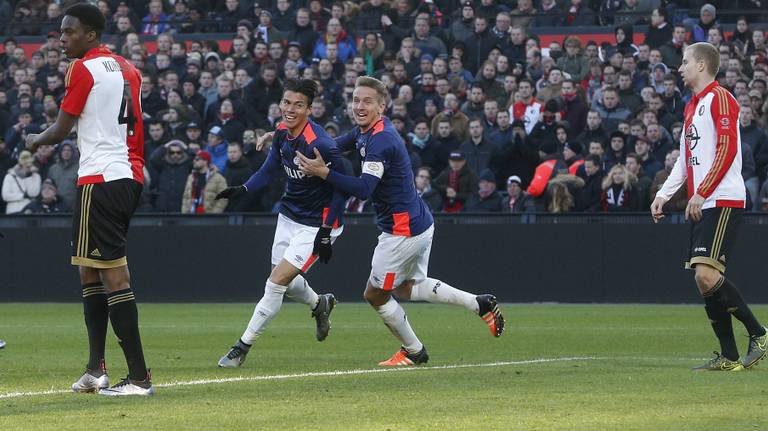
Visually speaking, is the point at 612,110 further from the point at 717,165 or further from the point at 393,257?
the point at 717,165

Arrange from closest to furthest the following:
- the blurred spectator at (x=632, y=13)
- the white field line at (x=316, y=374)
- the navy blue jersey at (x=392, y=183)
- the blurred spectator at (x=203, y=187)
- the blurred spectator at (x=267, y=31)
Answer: the white field line at (x=316, y=374), the navy blue jersey at (x=392, y=183), the blurred spectator at (x=203, y=187), the blurred spectator at (x=632, y=13), the blurred spectator at (x=267, y=31)

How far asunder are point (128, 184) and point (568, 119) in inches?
506

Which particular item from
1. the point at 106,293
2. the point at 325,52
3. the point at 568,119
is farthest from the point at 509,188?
the point at 106,293

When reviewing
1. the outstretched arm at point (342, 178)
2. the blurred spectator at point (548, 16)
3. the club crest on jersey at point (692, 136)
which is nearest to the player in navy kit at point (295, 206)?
the outstretched arm at point (342, 178)

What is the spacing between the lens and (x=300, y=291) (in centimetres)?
A: 1160

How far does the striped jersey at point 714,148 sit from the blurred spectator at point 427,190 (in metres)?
9.61

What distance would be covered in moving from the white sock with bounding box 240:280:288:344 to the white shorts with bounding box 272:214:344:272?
24 cm

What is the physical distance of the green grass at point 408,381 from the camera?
7.16m

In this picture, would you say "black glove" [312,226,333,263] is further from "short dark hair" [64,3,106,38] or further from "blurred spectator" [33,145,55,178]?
"blurred spectator" [33,145,55,178]

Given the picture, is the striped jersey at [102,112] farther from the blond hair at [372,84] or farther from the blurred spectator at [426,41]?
the blurred spectator at [426,41]

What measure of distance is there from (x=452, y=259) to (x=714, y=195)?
10.2 meters

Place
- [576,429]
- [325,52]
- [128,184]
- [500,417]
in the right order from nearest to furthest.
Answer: [576,429] < [500,417] < [128,184] < [325,52]

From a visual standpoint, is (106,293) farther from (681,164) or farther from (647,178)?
(647,178)

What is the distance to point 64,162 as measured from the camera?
70.0 ft
